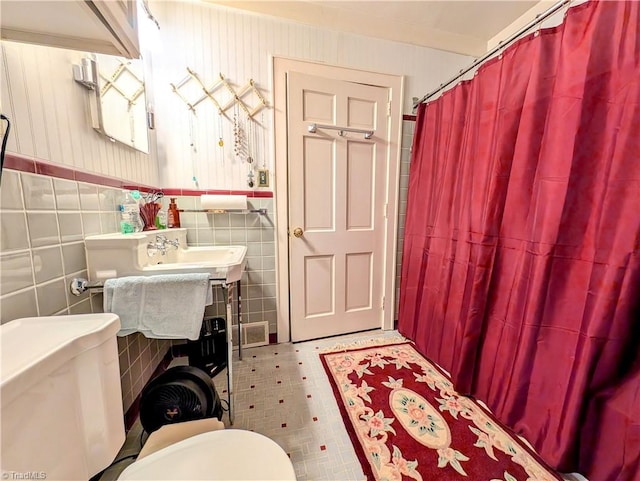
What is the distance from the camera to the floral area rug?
3.37 feet

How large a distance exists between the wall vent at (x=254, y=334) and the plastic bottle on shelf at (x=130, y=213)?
101cm

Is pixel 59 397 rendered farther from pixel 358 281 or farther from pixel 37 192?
pixel 358 281

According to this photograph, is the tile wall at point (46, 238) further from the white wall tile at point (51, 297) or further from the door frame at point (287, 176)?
the door frame at point (287, 176)

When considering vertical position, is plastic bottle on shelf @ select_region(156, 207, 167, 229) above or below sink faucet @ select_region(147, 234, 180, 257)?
above

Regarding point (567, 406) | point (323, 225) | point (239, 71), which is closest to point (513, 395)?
point (567, 406)

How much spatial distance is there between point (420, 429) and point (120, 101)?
221 cm

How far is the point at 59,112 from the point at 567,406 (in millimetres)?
2242

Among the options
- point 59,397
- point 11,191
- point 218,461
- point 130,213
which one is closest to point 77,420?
point 59,397

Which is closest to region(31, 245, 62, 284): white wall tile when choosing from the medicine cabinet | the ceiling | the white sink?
the white sink

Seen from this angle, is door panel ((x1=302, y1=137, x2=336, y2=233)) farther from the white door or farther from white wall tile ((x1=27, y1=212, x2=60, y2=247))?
white wall tile ((x1=27, y1=212, x2=60, y2=247))

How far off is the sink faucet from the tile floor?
895mm

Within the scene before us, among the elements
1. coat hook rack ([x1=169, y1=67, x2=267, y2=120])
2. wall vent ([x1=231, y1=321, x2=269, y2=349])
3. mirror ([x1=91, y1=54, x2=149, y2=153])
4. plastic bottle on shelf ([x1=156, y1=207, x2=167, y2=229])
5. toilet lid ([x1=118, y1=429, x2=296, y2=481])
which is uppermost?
coat hook rack ([x1=169, y1=67, x2=267, y2=120])

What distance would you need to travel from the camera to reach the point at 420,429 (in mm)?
1209

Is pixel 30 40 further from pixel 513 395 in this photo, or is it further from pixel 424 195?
pixel 513 395
